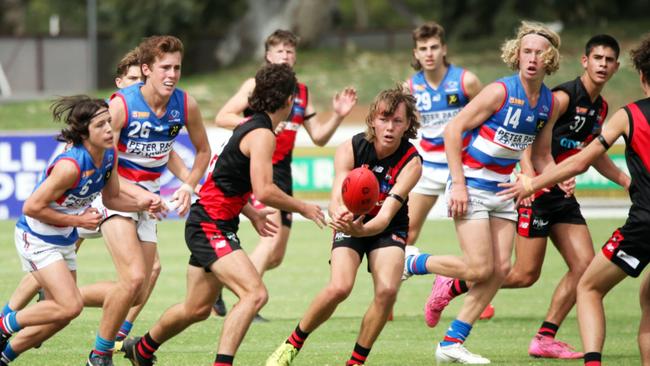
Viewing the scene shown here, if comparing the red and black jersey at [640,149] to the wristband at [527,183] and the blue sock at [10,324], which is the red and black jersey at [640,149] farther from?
the blue sock at [10,324]

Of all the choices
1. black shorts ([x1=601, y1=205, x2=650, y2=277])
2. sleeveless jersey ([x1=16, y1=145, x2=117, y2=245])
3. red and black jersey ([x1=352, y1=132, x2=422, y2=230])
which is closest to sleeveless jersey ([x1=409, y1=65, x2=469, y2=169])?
red and black jersey ([x1=352, y1=132, x2=422, y2=230])

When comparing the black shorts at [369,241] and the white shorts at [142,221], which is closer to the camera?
the black shorts at [369,241]

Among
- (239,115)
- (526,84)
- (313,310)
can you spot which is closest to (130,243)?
(313,310)

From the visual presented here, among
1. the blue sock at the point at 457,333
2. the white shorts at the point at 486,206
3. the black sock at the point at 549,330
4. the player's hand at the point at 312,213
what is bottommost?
the black sock at the point at 549,330

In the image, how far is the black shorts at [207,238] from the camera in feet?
22.9

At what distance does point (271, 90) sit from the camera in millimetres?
7117

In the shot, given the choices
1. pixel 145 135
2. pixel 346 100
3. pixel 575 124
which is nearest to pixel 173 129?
pixel 145 135

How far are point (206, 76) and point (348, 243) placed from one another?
27832mm

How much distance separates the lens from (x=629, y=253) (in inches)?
267

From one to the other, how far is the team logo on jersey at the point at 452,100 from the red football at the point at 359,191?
3.60 metres

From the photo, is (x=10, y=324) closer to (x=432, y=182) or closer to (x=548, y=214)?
(x=548, y=214)

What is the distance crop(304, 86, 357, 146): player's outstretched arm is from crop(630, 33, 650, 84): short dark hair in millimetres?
2314

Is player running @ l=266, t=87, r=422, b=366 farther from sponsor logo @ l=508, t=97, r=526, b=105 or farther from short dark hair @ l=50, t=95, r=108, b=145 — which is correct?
short dark hair @ l=50, t=95, r=108, b=145

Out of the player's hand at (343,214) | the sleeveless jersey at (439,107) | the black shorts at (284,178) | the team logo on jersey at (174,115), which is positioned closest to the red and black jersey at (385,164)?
the player's hand at (343,214)
